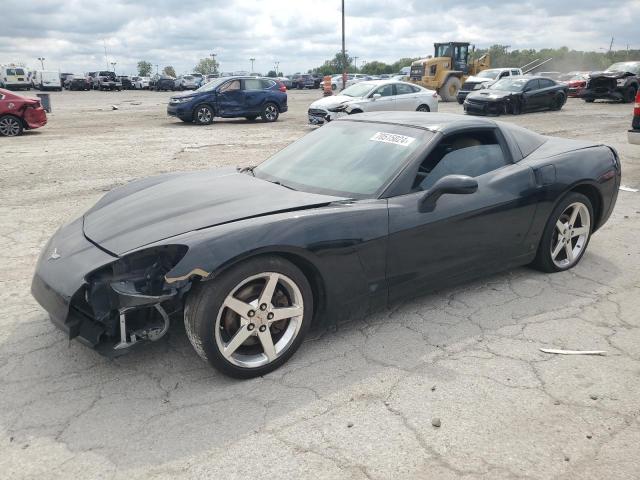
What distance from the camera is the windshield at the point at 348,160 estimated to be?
349cm

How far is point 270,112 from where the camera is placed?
1836cm

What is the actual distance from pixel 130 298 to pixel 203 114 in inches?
605

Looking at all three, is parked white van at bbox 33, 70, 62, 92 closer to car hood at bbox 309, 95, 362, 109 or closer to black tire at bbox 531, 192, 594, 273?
car hood at bbox 309, 95, 362, 109

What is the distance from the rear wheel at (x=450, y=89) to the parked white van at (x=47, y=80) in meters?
32.2

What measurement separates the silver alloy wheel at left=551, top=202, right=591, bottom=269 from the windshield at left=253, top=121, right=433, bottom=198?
1568 mm

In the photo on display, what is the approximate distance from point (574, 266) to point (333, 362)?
103 inches

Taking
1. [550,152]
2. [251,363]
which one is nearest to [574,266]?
[550,152]

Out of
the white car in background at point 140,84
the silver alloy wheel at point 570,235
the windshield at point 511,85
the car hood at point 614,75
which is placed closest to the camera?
the silver alloy wheel at point 570,235

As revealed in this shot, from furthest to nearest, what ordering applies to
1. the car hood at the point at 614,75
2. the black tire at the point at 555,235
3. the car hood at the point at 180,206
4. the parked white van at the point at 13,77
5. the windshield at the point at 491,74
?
the parked white van at the point at 13,77 → the windshield at the point at 491,74 → the car hood at the point at 614,75 → the black tire at the point at 555,235 → the car hood at the point at 180,206

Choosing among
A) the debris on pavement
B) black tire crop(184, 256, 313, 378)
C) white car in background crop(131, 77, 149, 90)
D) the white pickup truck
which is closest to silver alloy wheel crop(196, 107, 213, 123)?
the white pickup truck

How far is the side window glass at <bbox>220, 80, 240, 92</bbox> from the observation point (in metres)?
17.5

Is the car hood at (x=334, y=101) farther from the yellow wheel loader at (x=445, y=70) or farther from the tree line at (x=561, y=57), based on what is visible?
the tree line at (x=561, y=57)

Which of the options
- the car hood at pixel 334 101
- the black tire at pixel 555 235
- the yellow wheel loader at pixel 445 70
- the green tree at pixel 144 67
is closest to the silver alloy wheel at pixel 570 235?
the black tire at pixel 555 235

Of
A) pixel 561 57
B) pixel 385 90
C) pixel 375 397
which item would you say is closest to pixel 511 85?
pixel 385 90
